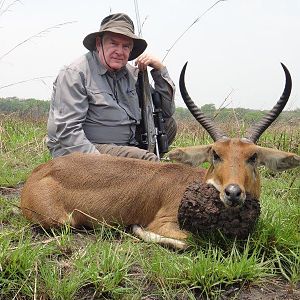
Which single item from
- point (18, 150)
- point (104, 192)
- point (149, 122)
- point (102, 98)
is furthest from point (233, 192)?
point (18, 150)

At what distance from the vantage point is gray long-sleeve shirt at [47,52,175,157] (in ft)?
20.6

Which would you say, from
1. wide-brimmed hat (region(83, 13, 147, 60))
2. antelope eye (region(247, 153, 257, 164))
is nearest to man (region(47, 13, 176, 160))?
wide-brimmed hat (region(83, 13, 147, 60))

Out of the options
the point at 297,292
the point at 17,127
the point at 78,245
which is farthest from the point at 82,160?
the point at 17,127

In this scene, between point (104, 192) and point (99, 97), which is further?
point (99, 97)

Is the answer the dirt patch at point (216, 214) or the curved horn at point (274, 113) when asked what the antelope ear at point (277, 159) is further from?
the dirt patch at point (216, 214)

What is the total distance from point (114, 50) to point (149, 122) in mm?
1025

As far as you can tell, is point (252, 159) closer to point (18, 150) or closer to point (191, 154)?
point (191, 154)

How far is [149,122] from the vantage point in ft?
22.9

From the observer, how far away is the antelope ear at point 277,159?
4801 mm

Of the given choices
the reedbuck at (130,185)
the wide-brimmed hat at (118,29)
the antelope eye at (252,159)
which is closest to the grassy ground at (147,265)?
the reedbuck at (130,185)

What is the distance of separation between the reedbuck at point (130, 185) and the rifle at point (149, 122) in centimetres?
149

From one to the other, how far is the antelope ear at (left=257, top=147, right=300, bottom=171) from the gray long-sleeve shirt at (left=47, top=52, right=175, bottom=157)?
2097 mm

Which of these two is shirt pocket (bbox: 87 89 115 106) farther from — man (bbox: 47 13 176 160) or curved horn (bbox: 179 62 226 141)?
curved horn (bbox: 179 62 226 141)

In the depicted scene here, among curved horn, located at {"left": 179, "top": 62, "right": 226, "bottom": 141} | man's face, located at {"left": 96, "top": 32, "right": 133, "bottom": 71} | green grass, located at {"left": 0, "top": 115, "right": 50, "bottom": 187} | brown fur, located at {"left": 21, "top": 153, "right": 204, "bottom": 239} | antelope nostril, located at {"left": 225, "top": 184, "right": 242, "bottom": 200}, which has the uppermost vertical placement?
man's face, located at {"left": 96, "top": 32, "right": 133, "bottom": 71}
